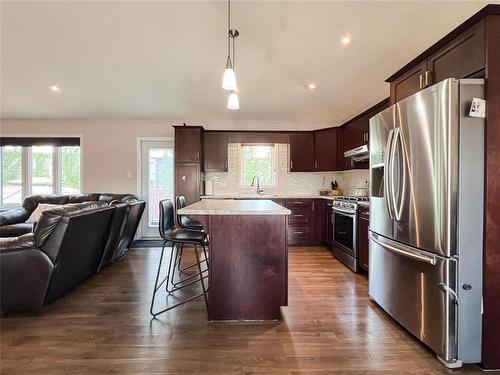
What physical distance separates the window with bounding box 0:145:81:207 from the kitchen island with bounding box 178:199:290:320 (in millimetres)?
4525

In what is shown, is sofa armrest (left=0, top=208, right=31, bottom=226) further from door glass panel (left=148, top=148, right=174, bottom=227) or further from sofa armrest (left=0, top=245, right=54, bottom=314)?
sofa armrest (left=0, top=245, right=54, bottom=314)

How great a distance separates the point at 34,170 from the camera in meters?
5.42

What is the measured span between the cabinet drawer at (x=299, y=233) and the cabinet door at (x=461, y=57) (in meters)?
3.20

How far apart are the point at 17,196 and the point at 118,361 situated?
5.34m

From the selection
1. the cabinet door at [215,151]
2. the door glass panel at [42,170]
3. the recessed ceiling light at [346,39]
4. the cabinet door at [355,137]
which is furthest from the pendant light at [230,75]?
the door glass panel at [42,170]

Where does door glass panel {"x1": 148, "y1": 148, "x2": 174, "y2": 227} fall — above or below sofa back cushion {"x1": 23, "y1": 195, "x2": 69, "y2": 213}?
above

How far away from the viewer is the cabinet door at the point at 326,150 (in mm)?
5062

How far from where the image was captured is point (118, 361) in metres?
1.74

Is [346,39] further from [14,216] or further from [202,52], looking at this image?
[14,216]

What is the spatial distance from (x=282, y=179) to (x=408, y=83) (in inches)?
130

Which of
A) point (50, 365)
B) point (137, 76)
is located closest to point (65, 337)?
point (50, 365)

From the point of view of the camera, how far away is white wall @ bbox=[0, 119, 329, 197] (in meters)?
5.33

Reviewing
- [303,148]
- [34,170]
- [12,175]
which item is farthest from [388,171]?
[12,175]

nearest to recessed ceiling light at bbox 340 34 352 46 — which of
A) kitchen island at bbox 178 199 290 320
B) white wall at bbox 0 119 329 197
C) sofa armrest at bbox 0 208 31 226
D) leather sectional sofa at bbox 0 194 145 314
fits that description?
kitchen island at bbox 178 199 290 320
